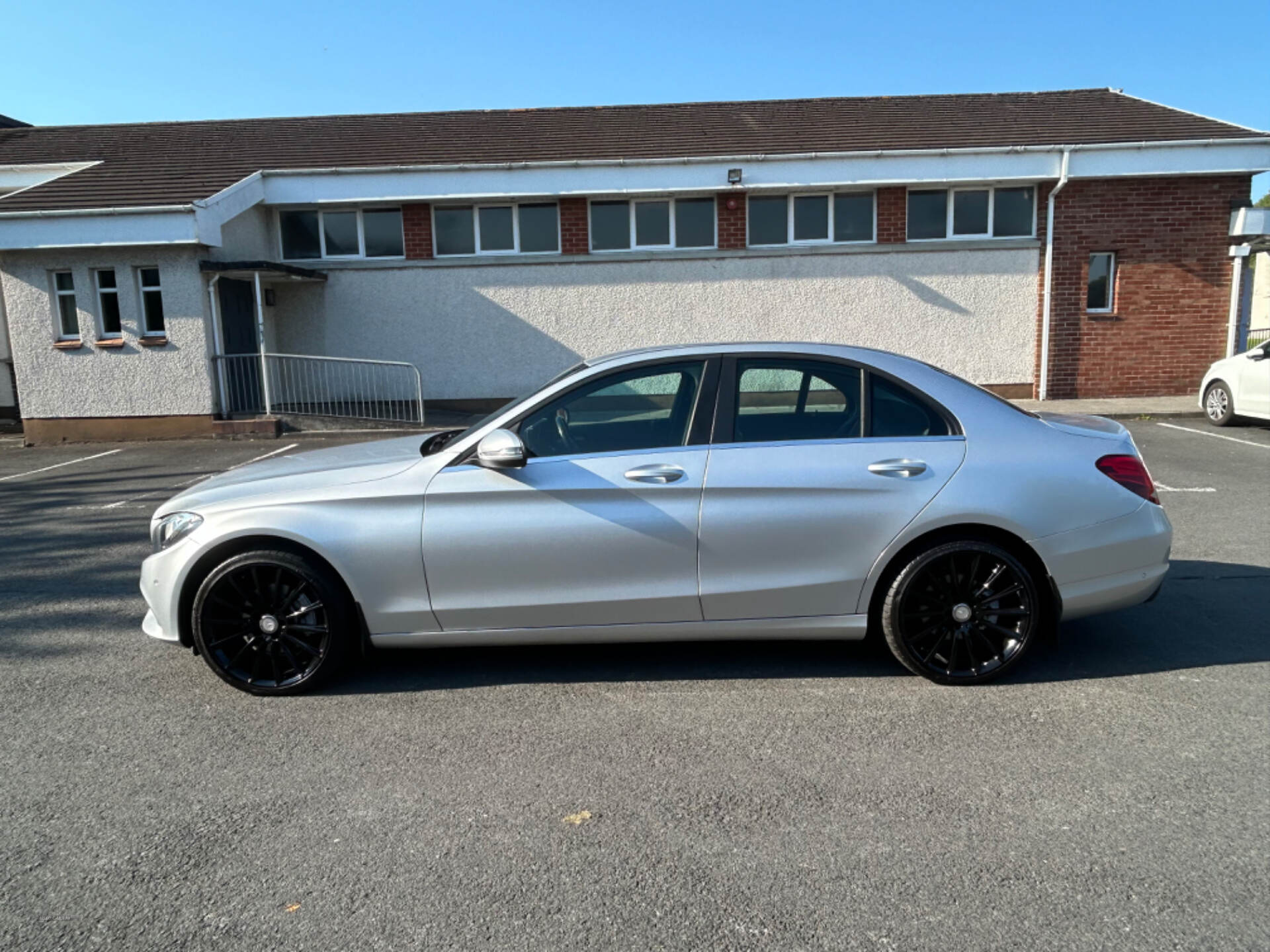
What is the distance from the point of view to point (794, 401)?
442 centimetres

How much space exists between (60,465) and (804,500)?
12022 mm

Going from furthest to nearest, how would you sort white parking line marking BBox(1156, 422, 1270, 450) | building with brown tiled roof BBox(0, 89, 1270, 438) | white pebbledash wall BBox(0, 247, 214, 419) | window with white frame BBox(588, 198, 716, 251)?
window with white frame BBox(588, 198, 716, 251) < building with brown tiled roof BBox(0, 89, 1270, 438) < white pebbledash wall BBox(0, 247, 214, 419) < white parking line marking BBox(1156, 422, 1270, 450)

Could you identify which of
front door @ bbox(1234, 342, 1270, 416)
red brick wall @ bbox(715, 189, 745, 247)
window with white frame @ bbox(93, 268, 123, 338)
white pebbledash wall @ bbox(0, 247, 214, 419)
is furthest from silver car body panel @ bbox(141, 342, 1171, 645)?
red brick wall @ bbox(715, 189, 745, 247)

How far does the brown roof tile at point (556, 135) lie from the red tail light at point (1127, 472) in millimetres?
13078

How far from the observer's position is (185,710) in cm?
415

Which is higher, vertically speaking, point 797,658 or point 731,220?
point 731,220

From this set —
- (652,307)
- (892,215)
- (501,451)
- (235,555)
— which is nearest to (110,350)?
(652,307)

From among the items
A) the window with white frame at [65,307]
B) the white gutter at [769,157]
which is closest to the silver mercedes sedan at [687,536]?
the white gutter at [769,157]

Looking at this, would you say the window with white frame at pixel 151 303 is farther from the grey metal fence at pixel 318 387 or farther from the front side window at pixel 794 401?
the front side window at pixel 794 401

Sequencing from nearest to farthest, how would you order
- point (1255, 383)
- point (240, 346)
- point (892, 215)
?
point (1255, 383) < point (240, 346) < point (892, 215)

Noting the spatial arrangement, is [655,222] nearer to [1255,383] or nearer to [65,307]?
[1255,383]

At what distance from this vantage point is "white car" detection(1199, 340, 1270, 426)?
12414 mm

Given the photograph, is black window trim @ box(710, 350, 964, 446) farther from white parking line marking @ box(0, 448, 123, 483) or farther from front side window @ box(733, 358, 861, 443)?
white parking line marking @ box(0, 448, 123, 483)

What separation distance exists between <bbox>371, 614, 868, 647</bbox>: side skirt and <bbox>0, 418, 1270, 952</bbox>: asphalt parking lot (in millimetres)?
241
